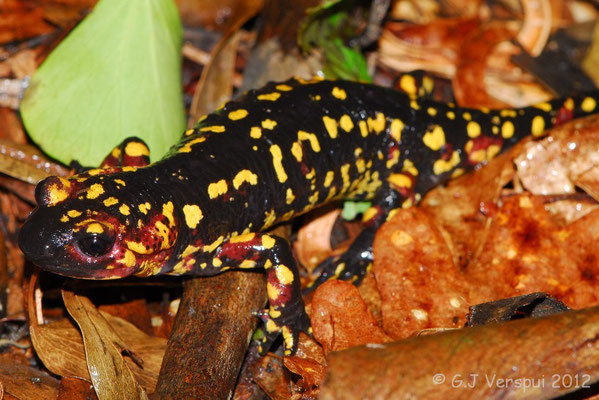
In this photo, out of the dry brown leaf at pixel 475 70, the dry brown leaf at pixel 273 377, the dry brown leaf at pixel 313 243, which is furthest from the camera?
the dry brown leaf at pixel 475 70

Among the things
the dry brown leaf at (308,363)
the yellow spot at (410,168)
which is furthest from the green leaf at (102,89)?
the yellow spot at (410,168)

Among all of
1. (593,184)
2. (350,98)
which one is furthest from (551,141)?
(350,98)

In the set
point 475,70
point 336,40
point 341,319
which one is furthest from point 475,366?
point 475,70

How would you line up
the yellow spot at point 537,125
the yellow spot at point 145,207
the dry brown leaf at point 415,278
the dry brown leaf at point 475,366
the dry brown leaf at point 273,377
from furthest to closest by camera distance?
the yellow spot at point 537,125 → the dry brown leaf at point 415,278 → the dry brown leaf at point 273,377 → the yellow spot at point 145,207 → the dry brown leaf at point 475,366

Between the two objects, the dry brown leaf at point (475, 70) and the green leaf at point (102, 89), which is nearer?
the green leaf at point (102, 89)

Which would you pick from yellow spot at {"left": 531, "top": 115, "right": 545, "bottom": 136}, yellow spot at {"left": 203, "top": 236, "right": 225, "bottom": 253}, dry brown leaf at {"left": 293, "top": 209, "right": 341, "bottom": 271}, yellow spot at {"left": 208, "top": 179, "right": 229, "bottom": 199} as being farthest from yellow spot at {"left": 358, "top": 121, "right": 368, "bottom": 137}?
yellow spot at {"left": 531, "top": 115, "right": 545, "bottom": 136}

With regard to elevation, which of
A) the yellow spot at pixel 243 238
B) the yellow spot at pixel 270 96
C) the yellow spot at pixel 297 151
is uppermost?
the yellow spot at pixel 270 96

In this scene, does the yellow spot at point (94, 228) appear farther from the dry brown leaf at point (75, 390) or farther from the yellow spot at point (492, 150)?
the yellow spot at point (492, 150)
